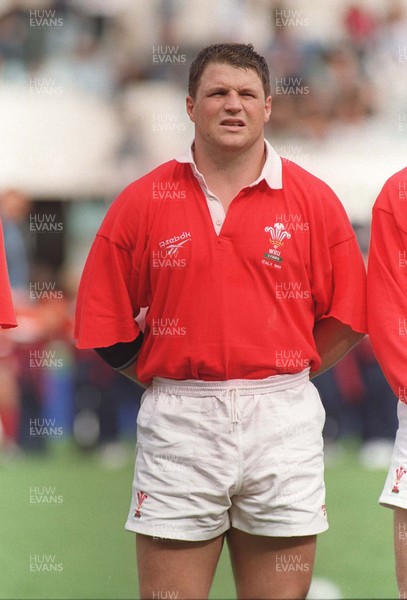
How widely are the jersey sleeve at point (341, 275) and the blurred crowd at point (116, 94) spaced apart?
101 cm

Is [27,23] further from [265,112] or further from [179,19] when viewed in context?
[265,112]

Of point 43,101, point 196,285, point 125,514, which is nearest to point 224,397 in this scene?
point 196,285

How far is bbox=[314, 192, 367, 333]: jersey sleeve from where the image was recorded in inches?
90.4

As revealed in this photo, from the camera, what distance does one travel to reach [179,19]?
3.12m

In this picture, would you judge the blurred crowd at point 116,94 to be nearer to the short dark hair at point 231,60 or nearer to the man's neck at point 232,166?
the short dark hair at point 231,60

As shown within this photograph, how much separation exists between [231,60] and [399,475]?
→ 100cm

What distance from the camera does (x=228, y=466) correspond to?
2.16 meters

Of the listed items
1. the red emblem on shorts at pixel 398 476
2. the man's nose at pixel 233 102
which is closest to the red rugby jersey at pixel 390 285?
the red emblem on shorts at pixel 398 476

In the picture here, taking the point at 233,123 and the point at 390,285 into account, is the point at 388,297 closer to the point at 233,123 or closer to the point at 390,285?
the point at 390,285

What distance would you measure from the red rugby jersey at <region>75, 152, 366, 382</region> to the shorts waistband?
0.05ft

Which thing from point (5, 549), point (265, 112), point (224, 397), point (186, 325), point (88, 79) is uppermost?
point (88, 79)

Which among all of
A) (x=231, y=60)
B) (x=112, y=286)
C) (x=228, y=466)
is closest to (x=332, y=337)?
(x=228, y=466)

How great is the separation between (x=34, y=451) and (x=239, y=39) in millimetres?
1573

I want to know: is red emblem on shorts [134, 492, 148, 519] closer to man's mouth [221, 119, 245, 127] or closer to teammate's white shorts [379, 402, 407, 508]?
teammate's white shorts [379, 402, 407, 508]
